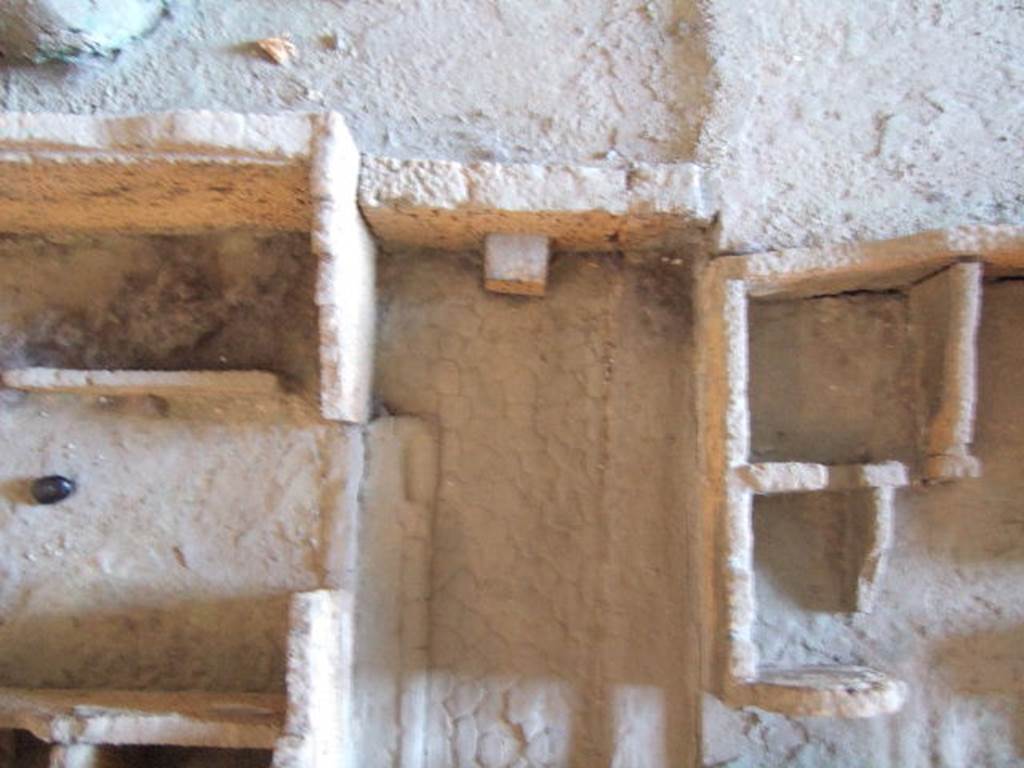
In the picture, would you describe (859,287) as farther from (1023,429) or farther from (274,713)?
(274,713)

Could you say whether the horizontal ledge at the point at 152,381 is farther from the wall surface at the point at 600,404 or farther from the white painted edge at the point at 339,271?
the white painted edge at the point at 339,271

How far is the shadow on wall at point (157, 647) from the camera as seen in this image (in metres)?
2.07

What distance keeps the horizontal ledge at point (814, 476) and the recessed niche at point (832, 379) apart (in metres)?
0.14

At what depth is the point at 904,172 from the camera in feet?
6.51

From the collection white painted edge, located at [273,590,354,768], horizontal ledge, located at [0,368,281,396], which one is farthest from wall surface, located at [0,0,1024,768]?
white painted edge, located at [273,590,354,768]

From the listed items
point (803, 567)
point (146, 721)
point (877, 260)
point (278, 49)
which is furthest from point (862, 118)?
point (146, 721)

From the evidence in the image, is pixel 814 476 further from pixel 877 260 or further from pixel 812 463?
pixel 877 260

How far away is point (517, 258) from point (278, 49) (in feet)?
2.49

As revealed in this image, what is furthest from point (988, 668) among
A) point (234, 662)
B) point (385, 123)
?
point (385, 123)

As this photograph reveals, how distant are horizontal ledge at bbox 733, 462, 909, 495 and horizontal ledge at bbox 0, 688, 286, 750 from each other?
3.71 ft

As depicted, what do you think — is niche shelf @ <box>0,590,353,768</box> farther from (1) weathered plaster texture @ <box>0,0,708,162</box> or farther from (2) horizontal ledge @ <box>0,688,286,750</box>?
(1) weathered plaster texture @ <box>0,0,708,162</box>

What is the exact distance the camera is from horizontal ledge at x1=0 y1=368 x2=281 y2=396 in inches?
80.7

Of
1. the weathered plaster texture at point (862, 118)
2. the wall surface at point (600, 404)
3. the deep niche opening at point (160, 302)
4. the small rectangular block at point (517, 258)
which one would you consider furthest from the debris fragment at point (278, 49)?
the weathered plaster texture at point (862, 118)

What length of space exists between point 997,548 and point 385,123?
1711 mm
